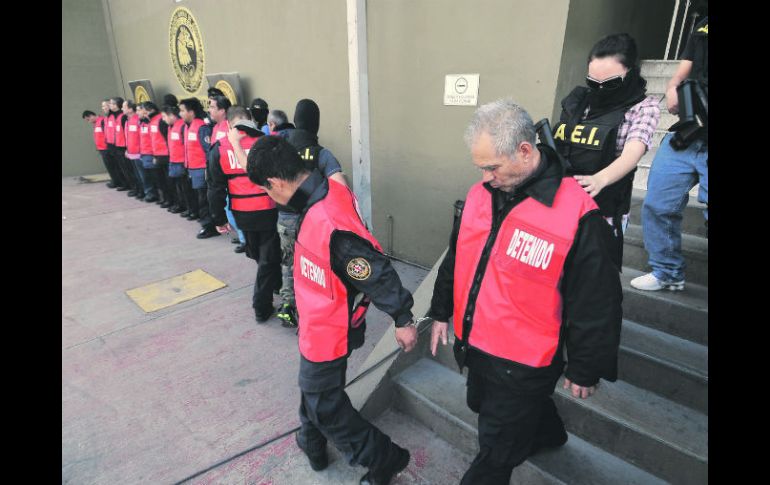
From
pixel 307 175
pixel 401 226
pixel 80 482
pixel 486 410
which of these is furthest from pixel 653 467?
pixel 401 226

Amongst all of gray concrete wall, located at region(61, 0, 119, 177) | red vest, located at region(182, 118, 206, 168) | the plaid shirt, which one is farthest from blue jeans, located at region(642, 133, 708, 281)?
gray concrete wall, located at region(61, 0, 119, 177)

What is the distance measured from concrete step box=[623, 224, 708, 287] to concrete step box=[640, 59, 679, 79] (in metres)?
1.97

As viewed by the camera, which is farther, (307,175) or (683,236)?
(683,236)

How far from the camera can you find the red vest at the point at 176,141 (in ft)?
21.0

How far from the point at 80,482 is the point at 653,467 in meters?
3.15

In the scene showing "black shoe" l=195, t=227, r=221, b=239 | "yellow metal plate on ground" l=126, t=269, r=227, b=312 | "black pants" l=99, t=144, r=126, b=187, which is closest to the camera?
"yellow metal plate on ground" l=126, t=269, r=227, b=312

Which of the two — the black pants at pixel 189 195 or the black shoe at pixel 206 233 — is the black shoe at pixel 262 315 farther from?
the black pants at pixel 189 195

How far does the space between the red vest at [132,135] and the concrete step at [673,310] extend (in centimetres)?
869

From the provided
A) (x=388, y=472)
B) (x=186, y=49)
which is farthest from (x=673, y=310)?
(x=186, y=49)

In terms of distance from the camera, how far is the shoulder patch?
1.80 m

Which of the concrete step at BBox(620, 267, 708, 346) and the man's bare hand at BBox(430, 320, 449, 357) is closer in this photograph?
the man's bare hand at BBox(430, 320, 449, 357)

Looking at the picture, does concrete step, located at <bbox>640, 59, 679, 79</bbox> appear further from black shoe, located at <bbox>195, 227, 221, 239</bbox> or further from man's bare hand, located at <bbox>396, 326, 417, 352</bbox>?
black shoe, located at <bbox>195, 227, 221, 239</bbox>
